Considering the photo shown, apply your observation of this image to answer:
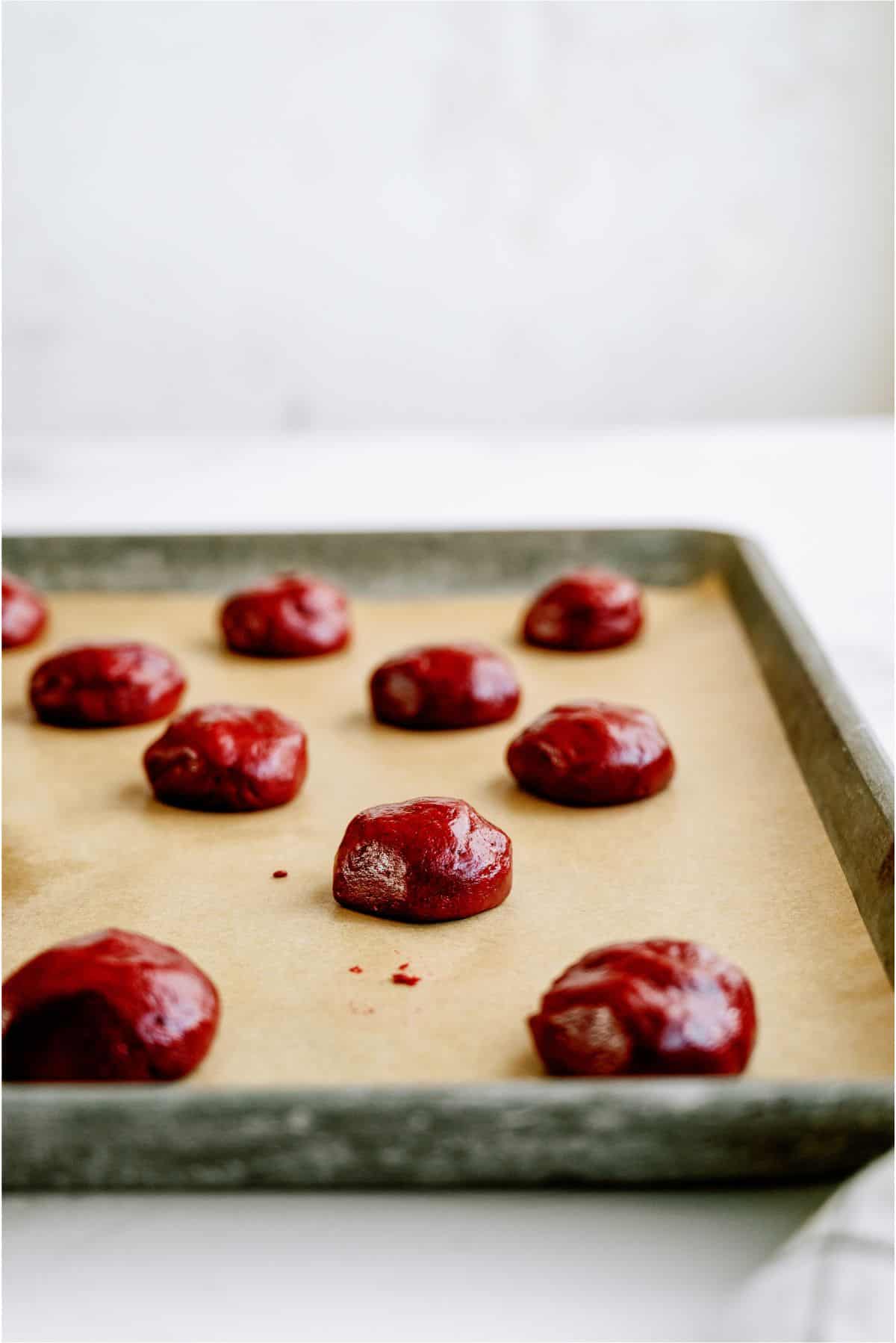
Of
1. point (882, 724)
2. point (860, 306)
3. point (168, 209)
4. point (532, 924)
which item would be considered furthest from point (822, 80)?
point (532, 924)

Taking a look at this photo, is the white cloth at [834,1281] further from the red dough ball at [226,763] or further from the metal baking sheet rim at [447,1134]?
the red dough ball at [226,763]

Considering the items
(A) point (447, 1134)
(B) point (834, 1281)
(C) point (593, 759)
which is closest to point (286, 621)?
(C) point (593, 759)

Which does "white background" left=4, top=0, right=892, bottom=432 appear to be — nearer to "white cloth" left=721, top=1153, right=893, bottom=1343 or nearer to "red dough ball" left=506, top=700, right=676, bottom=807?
"red dough ball" left=506, top=700, right=676, bottom=807

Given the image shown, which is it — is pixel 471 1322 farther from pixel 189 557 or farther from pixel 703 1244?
pixel 189 557

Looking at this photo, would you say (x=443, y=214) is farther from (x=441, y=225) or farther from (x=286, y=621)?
(x=286, y=621)

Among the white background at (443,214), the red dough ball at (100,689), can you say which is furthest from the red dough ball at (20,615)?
the white background at (443,214)

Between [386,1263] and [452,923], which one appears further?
[452,923]
